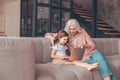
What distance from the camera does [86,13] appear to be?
840 cm

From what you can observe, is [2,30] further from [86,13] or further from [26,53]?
[26,53]

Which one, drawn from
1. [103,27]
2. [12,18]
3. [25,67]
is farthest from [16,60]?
[12,18]

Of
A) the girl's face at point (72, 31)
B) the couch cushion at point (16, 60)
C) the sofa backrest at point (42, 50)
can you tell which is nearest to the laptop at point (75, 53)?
the girl's face at point (72, 31)

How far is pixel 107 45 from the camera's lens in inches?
180

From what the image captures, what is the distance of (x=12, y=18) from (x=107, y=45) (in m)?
6.93

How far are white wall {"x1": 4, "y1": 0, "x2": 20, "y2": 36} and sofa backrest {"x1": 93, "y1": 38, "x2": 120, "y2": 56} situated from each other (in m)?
5.86

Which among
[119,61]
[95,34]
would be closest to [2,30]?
[95,34]

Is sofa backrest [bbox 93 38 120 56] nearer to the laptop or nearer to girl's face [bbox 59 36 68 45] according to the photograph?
the laptop

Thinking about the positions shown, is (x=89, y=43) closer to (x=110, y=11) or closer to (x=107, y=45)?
(x=107, y=45)

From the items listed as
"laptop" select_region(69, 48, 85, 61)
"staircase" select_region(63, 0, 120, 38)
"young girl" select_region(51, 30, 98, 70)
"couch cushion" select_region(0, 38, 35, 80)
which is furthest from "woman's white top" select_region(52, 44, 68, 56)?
"staircase" select_region(63, 0, 120, 38)

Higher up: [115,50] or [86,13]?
[86,13]

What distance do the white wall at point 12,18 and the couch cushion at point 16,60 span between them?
7.84 metres

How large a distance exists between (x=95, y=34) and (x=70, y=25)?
3402 millimetres

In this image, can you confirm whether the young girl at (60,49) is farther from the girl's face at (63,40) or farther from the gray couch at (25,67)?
the gray couch at (25,67)
